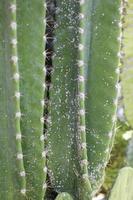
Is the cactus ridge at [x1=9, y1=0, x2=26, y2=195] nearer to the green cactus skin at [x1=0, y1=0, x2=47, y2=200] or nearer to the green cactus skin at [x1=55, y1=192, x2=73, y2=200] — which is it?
the green cactus skin at [x1=0, y1=0, x2=47, y2=200]

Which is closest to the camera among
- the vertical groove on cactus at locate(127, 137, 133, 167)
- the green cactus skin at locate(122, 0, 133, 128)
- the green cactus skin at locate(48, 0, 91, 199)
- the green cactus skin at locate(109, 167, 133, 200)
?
the green cactus skin at locate(48, 0, 91, 199)

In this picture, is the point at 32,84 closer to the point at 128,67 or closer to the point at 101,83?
the point at 101,83

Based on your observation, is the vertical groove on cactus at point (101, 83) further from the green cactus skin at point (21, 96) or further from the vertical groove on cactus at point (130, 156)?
the vertical groove on cactus at point (130, 156)

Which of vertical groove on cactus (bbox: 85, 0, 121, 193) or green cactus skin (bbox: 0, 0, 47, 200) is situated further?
vertical groove on cactus (bbox: 85, 0, 121, 193)

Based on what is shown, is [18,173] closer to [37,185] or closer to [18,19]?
[37,185]

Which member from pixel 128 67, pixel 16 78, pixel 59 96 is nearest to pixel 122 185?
pixel 59 96

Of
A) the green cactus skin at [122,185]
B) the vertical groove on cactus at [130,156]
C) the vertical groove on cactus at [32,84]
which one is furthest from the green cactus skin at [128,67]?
the vertical groove on cactus at [32,84]

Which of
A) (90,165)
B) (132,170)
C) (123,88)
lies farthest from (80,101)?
(123,88)

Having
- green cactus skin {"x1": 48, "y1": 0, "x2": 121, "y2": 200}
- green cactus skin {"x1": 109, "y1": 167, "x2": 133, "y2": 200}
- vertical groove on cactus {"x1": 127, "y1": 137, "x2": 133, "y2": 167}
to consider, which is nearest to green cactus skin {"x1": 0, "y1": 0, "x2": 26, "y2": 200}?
green cactus skin {"x1": 48, "y1": 0, "x2": 121, "y2": 200}

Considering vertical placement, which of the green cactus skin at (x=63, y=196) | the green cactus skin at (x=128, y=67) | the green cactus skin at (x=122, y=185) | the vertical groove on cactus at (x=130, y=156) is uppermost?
the green cactus skin at (x=128, y=67)
